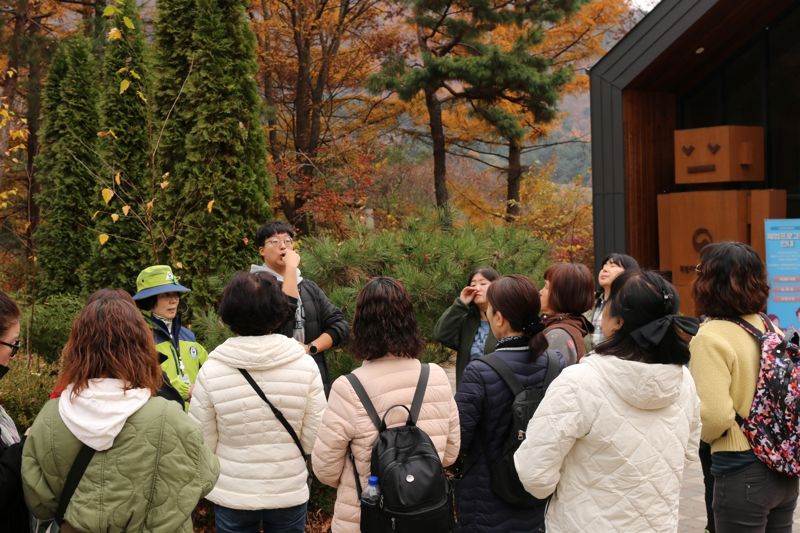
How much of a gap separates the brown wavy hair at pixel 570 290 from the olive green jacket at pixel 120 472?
2.36 meters

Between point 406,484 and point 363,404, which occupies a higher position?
point 363,404

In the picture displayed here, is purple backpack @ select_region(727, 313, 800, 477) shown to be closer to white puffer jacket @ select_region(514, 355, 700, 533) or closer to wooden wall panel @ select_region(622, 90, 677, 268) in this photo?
white puffer jacket @ select_region(514, 355, 700, 533)

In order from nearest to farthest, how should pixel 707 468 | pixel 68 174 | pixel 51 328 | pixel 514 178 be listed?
pixel 707 468 < pixel 51 328 < pixel 68 174 < pixel 514 178

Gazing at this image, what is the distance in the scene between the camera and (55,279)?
1594cm

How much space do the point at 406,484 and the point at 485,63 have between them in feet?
52.9

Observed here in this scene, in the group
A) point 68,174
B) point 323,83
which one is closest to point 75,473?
point 68,174

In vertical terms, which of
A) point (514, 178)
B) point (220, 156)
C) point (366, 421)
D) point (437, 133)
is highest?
point (437, 133)

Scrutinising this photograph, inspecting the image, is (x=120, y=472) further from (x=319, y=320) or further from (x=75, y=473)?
(x=319, y=320)

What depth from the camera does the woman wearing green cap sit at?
437 cm

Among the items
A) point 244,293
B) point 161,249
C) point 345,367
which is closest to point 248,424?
point 244,293

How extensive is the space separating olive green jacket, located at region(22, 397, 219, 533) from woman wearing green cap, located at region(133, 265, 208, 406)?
1636mm

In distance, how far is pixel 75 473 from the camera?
2.63 m

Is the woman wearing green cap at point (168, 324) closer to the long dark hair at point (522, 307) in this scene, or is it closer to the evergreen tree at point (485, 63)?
the long dark hair at point (522, 307)

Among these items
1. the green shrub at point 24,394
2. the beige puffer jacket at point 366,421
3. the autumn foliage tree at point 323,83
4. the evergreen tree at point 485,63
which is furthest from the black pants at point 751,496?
the autumn foliage tree at point 323,83
